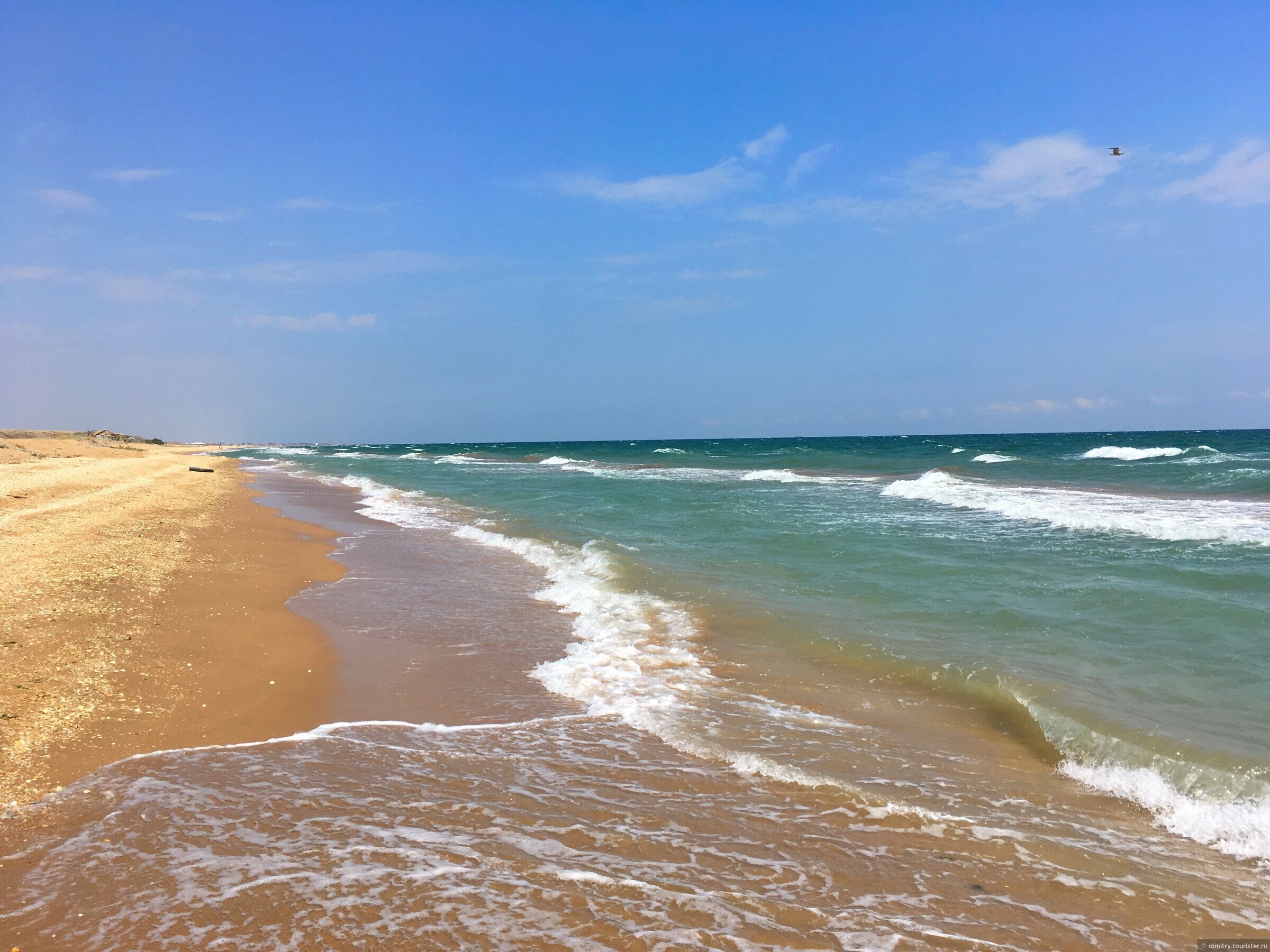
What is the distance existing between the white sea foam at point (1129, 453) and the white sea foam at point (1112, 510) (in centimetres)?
2574

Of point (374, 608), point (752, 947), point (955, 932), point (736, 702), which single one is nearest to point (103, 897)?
point (752, 947)

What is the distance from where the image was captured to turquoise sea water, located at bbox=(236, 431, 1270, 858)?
204 inches

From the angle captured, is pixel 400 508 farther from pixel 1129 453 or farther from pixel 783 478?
pixel 1129 453

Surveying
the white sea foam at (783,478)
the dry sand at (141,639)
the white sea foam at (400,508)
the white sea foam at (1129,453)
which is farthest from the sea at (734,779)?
the white sea foam at (1129,453)

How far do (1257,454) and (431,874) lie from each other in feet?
180

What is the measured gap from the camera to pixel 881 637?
8.01 meters

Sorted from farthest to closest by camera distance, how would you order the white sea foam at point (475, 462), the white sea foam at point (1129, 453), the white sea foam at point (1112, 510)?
the white sea foam at point (475, 462) < the white sea foam at point (1129, 453) < the white sea foam at point (1112, 510)

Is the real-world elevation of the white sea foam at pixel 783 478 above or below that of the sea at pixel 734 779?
above

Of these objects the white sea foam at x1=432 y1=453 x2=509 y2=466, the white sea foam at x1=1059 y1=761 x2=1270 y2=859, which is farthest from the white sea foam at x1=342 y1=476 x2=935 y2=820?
the white sea foam at x1=432 y1=453 x2=509 y2=466

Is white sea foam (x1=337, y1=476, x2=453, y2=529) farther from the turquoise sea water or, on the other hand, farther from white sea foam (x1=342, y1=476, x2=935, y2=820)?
white sea foam (x1=342, y1=476, x2=935, y2=820)

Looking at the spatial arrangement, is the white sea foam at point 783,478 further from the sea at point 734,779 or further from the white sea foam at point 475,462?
the white sea foam at point 475,462

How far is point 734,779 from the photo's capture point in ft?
15.6

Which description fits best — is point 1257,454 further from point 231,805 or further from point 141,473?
point 141,473

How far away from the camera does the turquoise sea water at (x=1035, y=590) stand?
5.18 m
